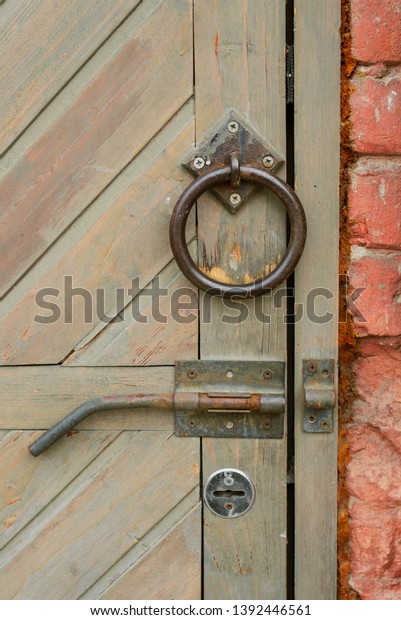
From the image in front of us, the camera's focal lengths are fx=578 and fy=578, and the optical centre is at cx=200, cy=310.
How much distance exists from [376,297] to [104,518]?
0.61m

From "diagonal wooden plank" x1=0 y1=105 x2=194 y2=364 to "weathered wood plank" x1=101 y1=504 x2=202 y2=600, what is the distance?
38cm

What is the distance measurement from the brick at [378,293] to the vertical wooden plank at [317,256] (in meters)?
0.04

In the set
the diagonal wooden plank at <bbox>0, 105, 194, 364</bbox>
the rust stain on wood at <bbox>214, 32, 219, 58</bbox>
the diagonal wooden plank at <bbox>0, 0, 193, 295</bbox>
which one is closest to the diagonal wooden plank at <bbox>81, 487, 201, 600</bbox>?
the diagonal wooden plank at <bbox>0, 105, 194, 364</bbox>

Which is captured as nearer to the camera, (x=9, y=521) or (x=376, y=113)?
(x=376, y=113)

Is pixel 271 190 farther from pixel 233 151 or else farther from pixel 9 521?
pixel 9 521

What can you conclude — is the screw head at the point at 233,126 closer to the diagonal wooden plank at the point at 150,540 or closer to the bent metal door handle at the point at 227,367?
the bent metal door handle at the point at 227,367

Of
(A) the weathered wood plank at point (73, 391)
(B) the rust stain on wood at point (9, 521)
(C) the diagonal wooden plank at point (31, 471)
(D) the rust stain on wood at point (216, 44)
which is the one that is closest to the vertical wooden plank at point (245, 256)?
(D) the rust stain on wood at point (216, 44)

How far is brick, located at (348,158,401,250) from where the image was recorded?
3.03ft

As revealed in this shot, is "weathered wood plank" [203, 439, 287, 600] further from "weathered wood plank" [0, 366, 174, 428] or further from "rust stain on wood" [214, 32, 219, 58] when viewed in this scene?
"rust stain on wood" [214, 32, 219, 58]

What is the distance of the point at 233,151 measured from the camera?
3.19ft

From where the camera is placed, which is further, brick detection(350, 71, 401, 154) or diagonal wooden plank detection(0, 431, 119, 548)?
diagonal wooden plank detection(0, 431, 119, 548)

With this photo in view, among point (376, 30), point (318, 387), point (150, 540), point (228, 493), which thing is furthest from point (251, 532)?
point (376, 30)

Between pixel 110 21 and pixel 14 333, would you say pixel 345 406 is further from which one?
pixel 110 21

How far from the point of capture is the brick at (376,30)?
0.90 meters
